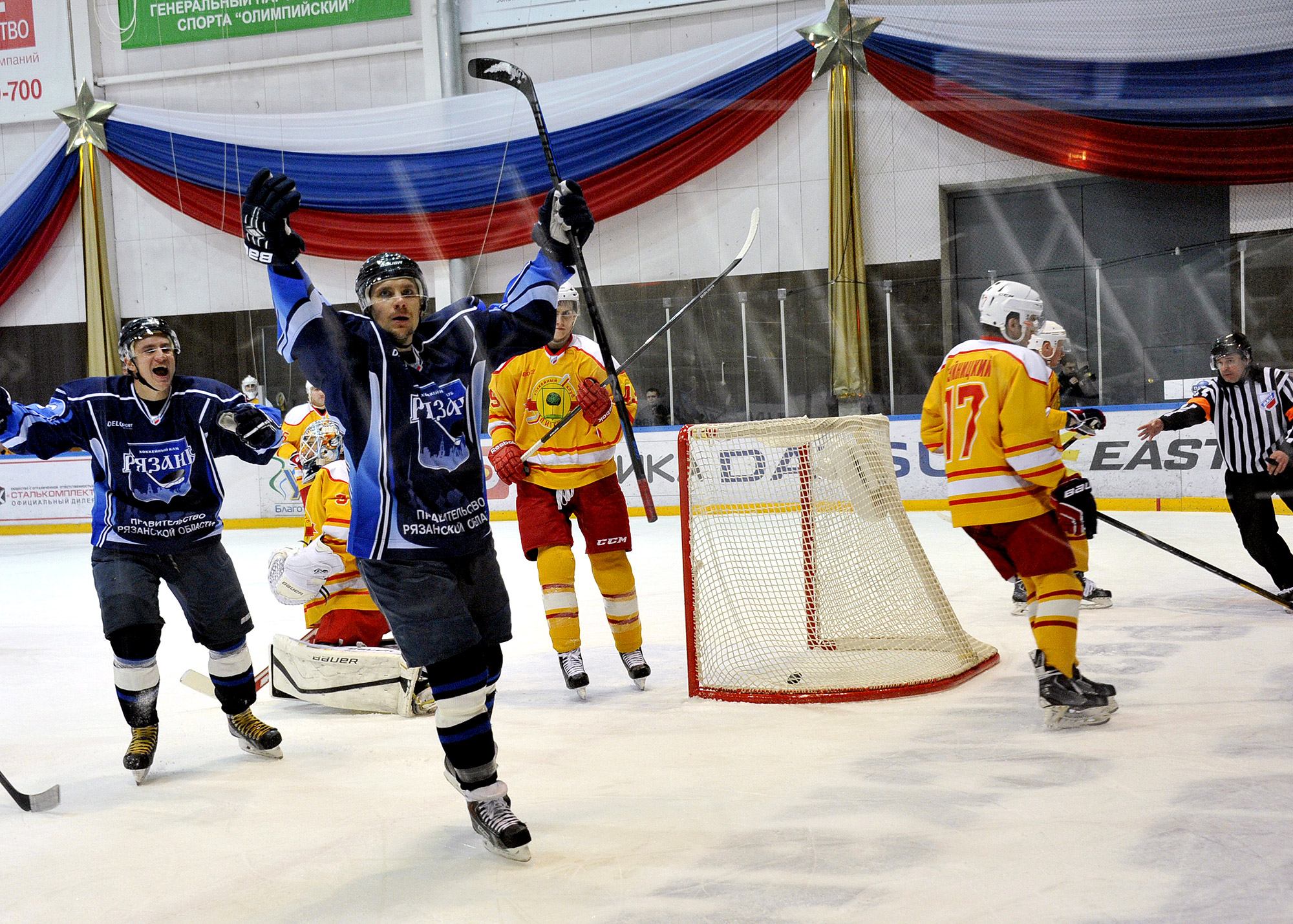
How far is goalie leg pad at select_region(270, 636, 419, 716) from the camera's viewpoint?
10.0ft

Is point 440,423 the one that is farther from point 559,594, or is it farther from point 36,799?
point 559,594

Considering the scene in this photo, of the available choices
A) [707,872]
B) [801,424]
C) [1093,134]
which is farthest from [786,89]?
[707,872]

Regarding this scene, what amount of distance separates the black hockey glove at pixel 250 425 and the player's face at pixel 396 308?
0.76 meters

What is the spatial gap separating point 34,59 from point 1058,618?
11.0m

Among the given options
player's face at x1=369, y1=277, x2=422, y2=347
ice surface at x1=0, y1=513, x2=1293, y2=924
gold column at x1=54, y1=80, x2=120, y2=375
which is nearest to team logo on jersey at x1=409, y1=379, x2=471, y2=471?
player's face at x1=369, y1=277, x2=422, y2=347

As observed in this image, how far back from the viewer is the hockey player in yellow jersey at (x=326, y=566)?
2.95 m

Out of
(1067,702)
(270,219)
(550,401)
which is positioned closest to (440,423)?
(270,219)

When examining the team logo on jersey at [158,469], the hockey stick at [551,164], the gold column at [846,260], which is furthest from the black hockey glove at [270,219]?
the gold column at [846,260]

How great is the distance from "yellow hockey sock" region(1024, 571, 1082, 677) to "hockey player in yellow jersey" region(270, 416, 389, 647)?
176 cm

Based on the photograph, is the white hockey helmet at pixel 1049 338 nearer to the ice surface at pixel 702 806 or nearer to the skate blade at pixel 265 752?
the ice surface at pixel 702 806

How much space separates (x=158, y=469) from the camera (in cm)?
259

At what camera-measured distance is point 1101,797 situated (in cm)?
212

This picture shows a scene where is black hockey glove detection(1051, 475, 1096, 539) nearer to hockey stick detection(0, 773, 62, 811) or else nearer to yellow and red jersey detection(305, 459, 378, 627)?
yellow and red jersey detection(305, 459, 378, 627)

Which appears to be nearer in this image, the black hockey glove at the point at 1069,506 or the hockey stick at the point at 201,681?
the black hockey glove at the point at 1069,506
